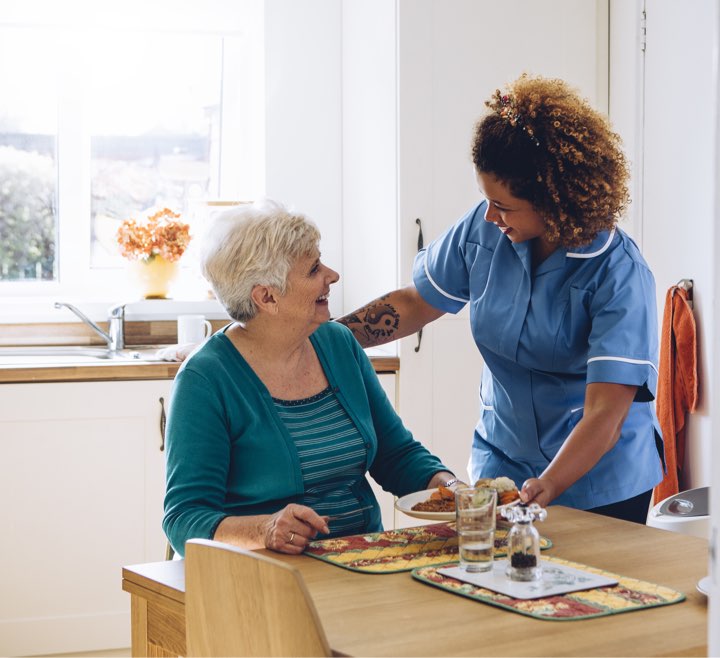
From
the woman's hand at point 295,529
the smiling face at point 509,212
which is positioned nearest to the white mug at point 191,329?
the smiling face at point 509,212

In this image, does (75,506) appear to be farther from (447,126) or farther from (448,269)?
(447,126)

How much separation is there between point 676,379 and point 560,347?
95 cm

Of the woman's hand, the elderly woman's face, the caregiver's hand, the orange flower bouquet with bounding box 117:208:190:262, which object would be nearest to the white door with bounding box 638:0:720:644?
the caregiver's hand

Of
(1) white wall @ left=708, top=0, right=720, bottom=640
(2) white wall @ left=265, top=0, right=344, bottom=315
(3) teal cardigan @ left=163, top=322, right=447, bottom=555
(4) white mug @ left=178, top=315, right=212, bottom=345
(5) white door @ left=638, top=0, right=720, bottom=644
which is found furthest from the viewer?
(2) white wall @ left=265, top=0, right=344, bottom=315

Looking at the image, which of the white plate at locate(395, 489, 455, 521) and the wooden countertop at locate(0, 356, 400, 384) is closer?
the white plate at locate(395, 489, 455, 521)

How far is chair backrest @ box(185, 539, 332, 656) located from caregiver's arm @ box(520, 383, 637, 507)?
0.62 metres

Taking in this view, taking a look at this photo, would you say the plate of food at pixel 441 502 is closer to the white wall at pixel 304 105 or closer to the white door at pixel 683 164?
the white door at pixel 683 164

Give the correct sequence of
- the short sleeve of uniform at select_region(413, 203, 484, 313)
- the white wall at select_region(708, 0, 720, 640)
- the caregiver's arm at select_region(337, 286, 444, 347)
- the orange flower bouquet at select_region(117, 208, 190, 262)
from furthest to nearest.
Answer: the orange flower bouquet at select_region(117, 208, 190, 262)
the caregiver's arm at select_region(337, 286, 444, 347)
the short sleeve of uniform at select_region(413, 203, 484, 313)
the white wall at select_region(708, 0, 720, 640)

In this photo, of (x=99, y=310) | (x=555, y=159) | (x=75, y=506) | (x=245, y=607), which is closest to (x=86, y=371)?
(x=75, y=506)

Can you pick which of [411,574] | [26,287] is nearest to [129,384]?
[26,287]

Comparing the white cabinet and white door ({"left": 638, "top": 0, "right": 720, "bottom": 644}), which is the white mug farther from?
white door ({"left": 638, "top": 0, "right": 720, "bottom": 644})

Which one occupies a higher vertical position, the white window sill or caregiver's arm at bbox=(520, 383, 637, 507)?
the white window sill

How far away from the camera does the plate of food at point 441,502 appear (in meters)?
1.62

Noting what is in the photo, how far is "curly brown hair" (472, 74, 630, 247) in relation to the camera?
1.89 meters
